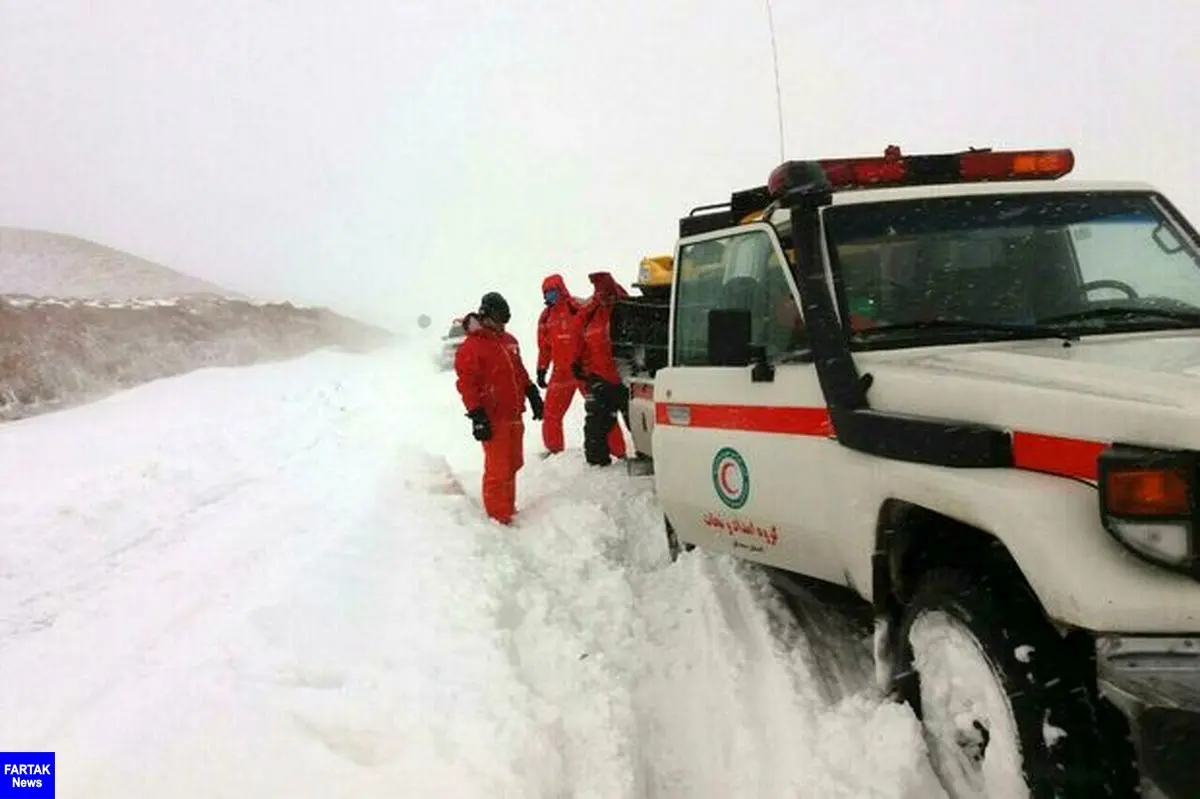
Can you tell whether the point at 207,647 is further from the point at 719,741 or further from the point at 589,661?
the point at 719,741

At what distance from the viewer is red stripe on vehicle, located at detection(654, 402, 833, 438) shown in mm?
3732

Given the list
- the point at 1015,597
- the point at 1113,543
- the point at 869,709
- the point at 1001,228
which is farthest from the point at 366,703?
the point at 1001,228

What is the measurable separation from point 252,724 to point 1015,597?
8.94 feet

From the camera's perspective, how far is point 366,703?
3.69m

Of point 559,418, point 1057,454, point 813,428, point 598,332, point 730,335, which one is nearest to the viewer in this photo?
point 1057,454

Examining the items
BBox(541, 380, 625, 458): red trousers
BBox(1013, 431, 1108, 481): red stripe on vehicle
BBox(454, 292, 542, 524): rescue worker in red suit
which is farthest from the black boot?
BBox(1013, 431, 1108, 481): red stripe on vehicle

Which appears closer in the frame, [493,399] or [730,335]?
[730,335]

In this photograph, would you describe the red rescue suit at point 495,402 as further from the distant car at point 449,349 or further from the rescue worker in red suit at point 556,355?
the distant car at point 449,349

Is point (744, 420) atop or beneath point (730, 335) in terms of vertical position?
beneath

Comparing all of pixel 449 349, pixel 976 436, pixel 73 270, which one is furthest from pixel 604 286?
pixel 73 270

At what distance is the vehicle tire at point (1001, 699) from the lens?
2471 millimetres

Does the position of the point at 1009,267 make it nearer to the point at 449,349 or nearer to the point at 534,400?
the point at 534,400

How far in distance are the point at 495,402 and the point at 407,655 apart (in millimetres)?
3253

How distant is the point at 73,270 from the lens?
137ft
